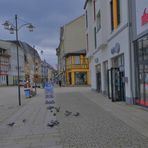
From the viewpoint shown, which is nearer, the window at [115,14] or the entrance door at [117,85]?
the entrance door at [117,85]

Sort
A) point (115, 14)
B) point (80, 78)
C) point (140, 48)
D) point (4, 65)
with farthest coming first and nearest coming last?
point (4, 65) < point (80, 78) < point (115, 14) < point (140, 48)

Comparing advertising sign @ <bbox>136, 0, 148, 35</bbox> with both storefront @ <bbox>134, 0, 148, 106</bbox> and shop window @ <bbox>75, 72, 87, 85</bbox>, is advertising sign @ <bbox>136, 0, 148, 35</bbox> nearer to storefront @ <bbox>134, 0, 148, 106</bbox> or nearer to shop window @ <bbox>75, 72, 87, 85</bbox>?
storefront @ <bbox>134, 0, 148, 106</bbox>

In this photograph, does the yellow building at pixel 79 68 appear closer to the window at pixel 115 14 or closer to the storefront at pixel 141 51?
the window at pixel 115 14

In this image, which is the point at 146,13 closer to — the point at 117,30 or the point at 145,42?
the point at 145,42

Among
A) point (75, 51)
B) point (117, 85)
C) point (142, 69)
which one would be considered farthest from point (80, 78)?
point (142, 69)

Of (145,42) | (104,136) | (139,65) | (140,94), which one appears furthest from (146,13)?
(104,136)

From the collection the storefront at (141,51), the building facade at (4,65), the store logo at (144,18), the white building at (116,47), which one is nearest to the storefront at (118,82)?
the white building at (116,47)

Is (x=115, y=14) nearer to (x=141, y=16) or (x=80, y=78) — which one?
(x=141, y=16)

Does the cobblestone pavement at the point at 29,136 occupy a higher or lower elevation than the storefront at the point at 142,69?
lower

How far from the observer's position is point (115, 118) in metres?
13.1

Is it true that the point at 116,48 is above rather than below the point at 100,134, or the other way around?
above

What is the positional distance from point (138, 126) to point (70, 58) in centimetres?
5674

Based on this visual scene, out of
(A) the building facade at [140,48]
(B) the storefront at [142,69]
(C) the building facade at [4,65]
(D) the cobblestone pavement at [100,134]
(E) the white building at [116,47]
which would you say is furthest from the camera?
(C) the building facade at [4,65]

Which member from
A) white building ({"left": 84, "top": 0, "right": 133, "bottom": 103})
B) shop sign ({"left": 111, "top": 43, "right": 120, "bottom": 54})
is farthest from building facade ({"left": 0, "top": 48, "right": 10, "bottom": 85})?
shop sign ({"left": 111, "top": 43, "right": 120, "bottom": 54})
